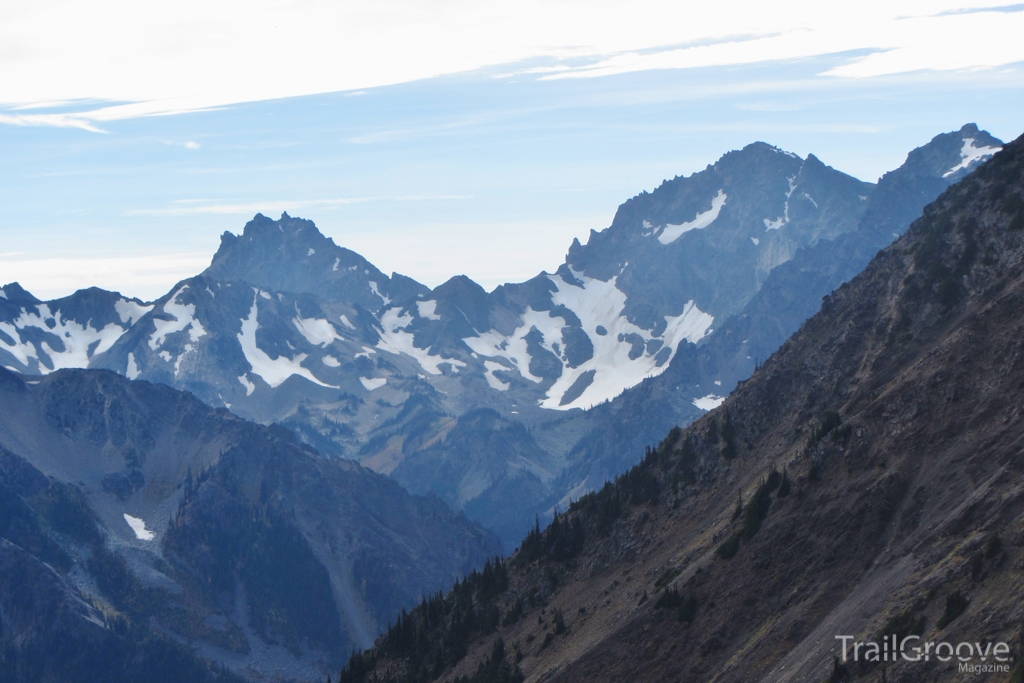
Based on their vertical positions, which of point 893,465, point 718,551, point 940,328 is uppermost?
point 940,328

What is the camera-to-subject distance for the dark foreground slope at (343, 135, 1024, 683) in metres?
119

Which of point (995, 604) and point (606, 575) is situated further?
point (606, 575)

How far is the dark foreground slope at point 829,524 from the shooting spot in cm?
11906

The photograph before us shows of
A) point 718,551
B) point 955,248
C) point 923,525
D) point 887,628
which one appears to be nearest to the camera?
point 887,628

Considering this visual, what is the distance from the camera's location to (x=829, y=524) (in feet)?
470

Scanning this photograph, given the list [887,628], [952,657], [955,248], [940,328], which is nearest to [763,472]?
[940,328]

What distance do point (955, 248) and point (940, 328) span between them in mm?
17485

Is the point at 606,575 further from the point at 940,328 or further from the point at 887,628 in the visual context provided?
the point at 887,628

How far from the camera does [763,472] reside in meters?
172

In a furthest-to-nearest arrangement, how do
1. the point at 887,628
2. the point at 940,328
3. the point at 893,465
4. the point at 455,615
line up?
the point at 455,615 → the point at 940,328 → the point at 893,465 → the point at 887,628

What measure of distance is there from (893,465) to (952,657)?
154ft

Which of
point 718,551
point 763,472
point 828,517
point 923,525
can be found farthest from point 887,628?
point 763,472

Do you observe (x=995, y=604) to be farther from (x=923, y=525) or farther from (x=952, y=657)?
(x=923, y=525)

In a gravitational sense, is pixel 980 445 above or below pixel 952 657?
above
